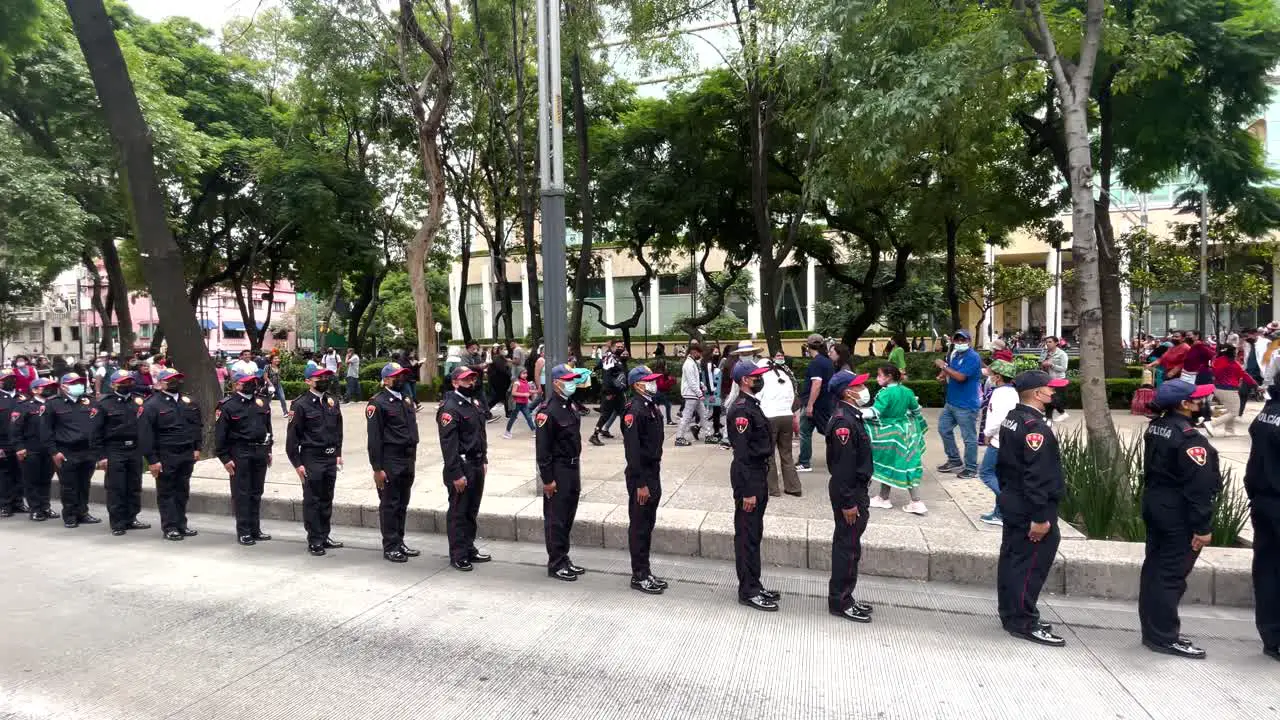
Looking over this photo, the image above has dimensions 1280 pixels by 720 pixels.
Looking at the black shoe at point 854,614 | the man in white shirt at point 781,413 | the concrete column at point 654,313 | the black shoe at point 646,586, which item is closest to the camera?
the black shoe at point 854,614

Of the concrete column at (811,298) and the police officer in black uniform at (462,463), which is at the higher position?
the concrete column at (811,298)

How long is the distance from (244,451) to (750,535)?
205 inches

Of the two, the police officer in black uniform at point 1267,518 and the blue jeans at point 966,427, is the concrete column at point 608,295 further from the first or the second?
the police officer in black uniform at point 1267,518

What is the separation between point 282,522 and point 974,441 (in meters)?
8.22

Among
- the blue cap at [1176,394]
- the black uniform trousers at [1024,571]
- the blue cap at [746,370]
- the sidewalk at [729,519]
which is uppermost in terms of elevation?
the blue cap at [746,370]

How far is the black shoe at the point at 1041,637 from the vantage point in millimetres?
4520

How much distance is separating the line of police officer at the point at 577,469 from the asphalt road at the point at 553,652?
0.31m

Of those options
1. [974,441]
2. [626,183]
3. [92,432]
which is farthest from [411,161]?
[974,441]

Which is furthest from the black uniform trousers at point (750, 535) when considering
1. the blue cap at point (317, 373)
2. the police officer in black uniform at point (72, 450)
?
the police officer in black uniform at point (72, 450)

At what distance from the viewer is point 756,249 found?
2238 cm

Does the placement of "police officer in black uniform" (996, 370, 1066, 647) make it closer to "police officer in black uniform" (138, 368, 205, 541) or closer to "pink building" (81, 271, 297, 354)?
"police officer in black uniform" (138, 368, 205, 541)

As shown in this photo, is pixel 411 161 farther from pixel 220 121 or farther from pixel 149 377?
pixel 149 377

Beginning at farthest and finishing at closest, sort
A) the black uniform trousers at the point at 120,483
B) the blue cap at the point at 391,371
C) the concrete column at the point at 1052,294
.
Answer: the concrete column at the point at 1052,294 < the black uniform trousers at the point at 120,483 < the blue cap at the point at 391,371

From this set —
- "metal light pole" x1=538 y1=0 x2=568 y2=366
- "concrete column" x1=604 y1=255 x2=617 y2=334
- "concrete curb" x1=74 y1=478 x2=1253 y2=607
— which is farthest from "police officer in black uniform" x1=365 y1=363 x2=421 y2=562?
"concrete column" x1=604 y1=255 x2=617 y2=334
